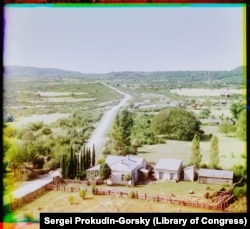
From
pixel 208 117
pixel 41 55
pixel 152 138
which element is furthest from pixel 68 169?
pixel 208 117

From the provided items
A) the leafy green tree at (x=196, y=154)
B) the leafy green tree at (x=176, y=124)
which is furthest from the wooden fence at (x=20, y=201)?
the leafy green tree at (x=196, y=154)

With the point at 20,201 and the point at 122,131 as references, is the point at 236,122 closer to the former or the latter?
the point at 122,131

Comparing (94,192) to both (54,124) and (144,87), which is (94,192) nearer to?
(54,124)

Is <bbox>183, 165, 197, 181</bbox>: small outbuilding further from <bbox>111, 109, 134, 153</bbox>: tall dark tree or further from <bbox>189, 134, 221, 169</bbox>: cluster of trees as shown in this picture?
<bbox>111, 109, 134, 153</bbox>: tall dark tree

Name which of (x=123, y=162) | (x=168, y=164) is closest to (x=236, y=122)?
(x=168, y=164)

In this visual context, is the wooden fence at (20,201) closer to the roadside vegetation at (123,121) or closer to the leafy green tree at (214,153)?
the roadside vegetation at (123,121)

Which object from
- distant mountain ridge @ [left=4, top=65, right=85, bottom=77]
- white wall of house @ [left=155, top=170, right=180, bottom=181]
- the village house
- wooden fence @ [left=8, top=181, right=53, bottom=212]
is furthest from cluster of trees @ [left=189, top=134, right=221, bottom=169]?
wooden fence @ [left=8, top=181, right=53, bottom=212]
